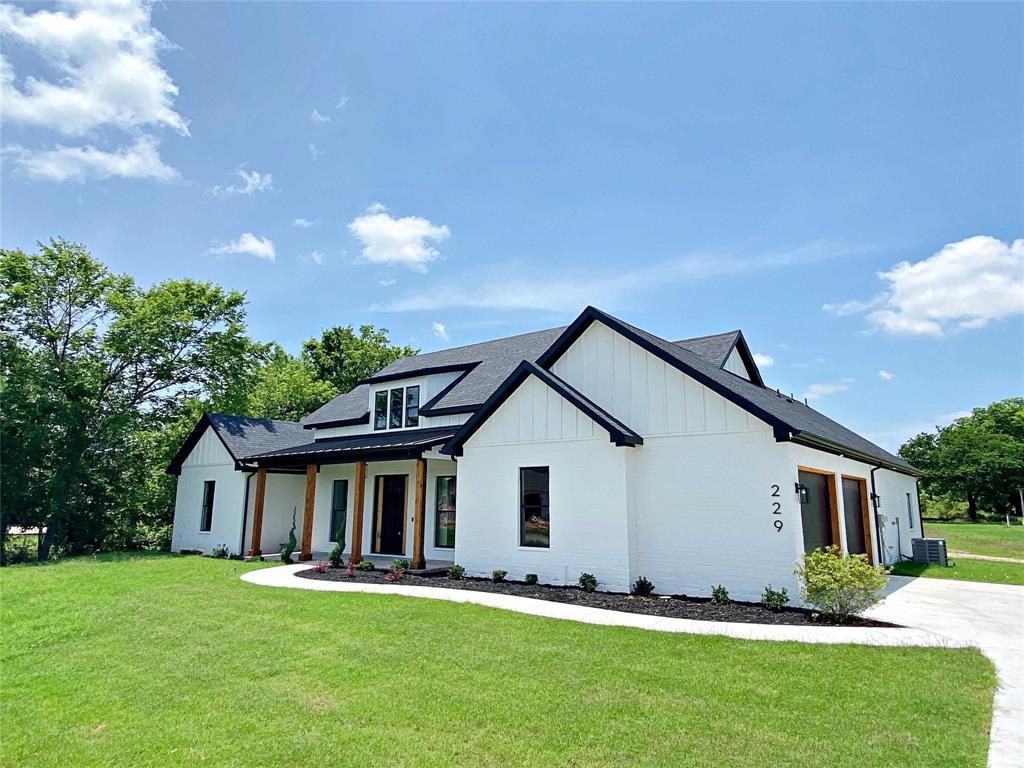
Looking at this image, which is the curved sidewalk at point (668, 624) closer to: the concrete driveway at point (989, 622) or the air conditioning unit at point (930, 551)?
the concrete driveway at point (989, 622)

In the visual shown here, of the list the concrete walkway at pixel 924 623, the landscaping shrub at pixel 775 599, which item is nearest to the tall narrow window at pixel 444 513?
the concrete walkway at pixel 924 623

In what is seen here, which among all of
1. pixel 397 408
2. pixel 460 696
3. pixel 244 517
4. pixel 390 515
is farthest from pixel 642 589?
pixel 244 517

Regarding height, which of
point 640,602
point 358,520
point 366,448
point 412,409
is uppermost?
point 412,409

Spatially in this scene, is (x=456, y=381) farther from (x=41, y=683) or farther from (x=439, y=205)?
(x=41, y=683)

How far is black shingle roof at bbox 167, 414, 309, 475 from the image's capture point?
19562 mm

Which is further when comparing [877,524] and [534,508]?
[877,524]

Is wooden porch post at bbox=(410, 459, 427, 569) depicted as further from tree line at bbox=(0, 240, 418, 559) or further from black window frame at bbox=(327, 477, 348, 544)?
tree line at bbox=(0, 240, 418, 559)

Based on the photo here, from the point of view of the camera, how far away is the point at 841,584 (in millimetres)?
8398

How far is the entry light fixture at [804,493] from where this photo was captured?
10164 mm

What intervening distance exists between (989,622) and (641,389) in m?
6.55

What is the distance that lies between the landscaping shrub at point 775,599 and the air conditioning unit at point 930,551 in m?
10.2

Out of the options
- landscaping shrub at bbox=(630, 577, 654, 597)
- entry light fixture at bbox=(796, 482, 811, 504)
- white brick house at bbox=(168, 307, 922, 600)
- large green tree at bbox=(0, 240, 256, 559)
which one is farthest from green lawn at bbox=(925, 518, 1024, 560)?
large green tree at bbox=(0, 240, 256, 559)

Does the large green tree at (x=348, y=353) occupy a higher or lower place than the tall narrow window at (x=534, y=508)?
higher

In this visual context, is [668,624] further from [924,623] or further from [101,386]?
[101,386]
